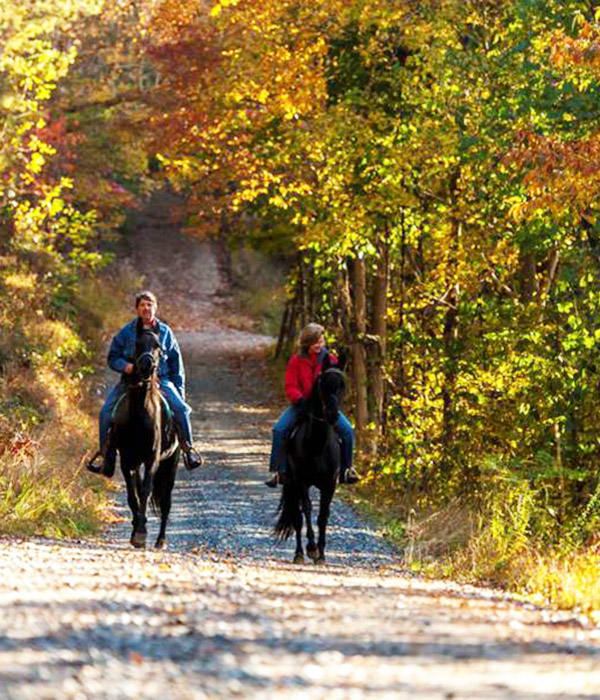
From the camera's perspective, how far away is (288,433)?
16.0m

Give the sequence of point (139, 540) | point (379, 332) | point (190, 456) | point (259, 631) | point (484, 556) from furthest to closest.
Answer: point (379, 332) < point (190, 456) < point (139, 540) < point (484, 556) < point (259, 631)

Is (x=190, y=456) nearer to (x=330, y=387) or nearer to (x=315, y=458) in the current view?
(x=315, y=458)

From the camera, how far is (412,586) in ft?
42.1

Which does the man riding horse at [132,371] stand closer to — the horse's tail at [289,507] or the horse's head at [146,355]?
the horse's head at [146,355]

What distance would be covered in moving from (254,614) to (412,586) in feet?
11.3

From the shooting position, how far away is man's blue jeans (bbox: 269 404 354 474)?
1598cm

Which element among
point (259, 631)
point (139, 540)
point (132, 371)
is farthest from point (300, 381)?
point (259, 631)

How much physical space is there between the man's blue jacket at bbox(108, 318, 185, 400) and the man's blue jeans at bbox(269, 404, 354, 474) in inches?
51.6

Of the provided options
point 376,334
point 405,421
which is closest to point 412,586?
point 405,421

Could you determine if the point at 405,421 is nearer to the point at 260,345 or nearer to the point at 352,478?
the point at 352,478

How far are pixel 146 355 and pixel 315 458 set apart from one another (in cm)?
224

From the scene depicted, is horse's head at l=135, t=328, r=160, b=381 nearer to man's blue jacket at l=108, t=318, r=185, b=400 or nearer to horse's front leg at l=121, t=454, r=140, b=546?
man's blue jacket at l=108, t=318, r=185, b=400

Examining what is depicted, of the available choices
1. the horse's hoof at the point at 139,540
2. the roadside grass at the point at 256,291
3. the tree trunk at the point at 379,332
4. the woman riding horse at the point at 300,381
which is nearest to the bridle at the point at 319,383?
the woman riding horse at the point at 300,381

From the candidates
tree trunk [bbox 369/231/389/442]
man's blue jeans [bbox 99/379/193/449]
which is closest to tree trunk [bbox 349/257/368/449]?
tree trunk [bbox 369/231/389/442]
